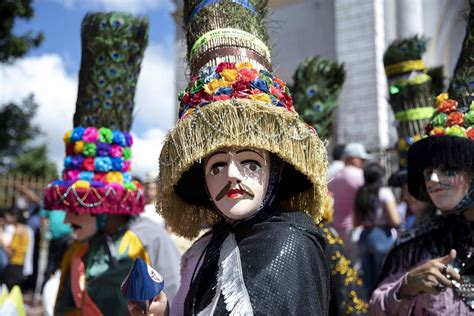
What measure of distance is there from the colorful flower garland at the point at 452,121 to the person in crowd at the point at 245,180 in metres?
0.76

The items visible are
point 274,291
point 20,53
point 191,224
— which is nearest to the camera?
point 274,291

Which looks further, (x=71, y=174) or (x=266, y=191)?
(x=71, y=174)

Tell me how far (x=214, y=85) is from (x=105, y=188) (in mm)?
1516

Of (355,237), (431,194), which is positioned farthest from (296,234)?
(355,237)

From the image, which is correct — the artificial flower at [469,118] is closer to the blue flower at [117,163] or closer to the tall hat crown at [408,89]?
the tall hat crown at [408,89]

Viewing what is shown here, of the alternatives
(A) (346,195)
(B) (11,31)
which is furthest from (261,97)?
(B) (11,31)

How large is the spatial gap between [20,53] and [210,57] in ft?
40.2

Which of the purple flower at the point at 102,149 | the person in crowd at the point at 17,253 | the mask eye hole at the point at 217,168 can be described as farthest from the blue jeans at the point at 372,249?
the person in crowd at the point at 17,253

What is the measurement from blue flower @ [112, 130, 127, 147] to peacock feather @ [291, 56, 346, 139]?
47.1 inches

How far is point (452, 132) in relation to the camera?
274 centimetres

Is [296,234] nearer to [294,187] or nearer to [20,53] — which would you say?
[294,187]

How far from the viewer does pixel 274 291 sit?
6.45ft

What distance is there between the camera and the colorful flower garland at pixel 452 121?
275cm

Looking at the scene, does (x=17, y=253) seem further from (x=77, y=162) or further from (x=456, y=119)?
(x=456, y=119)
